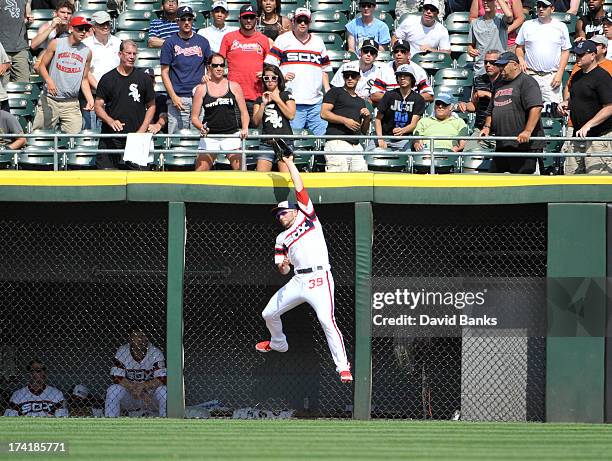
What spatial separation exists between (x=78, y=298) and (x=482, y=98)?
5.09m

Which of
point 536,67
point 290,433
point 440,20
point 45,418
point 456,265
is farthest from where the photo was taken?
point 440,20

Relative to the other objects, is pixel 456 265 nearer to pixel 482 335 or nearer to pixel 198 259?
pixel 482 335

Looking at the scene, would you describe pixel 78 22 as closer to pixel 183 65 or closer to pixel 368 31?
pixel 183 65

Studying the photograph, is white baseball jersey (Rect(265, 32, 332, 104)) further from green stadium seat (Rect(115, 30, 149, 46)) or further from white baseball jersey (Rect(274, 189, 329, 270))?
green stadium seat (Rect(115, 30, 149, 46))

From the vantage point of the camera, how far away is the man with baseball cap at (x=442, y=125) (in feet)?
41.5

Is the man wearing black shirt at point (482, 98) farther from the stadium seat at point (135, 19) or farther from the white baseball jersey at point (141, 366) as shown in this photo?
the stadium seat at point (135, 19)

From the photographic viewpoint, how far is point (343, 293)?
1232 cm

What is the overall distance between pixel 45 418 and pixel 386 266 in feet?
12.4

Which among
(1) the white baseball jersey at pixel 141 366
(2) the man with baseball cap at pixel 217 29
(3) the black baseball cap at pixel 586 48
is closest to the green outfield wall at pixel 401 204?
(1) the white baseball jersey at pixel 141 366

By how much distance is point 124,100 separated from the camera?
40.9 feet

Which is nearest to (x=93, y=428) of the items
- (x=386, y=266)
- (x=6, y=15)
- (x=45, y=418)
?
(x=45, y=418)

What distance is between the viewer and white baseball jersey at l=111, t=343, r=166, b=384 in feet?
39.2

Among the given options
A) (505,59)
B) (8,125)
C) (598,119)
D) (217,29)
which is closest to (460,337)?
(598,119)

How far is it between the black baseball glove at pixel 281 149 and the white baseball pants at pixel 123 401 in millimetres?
2677
